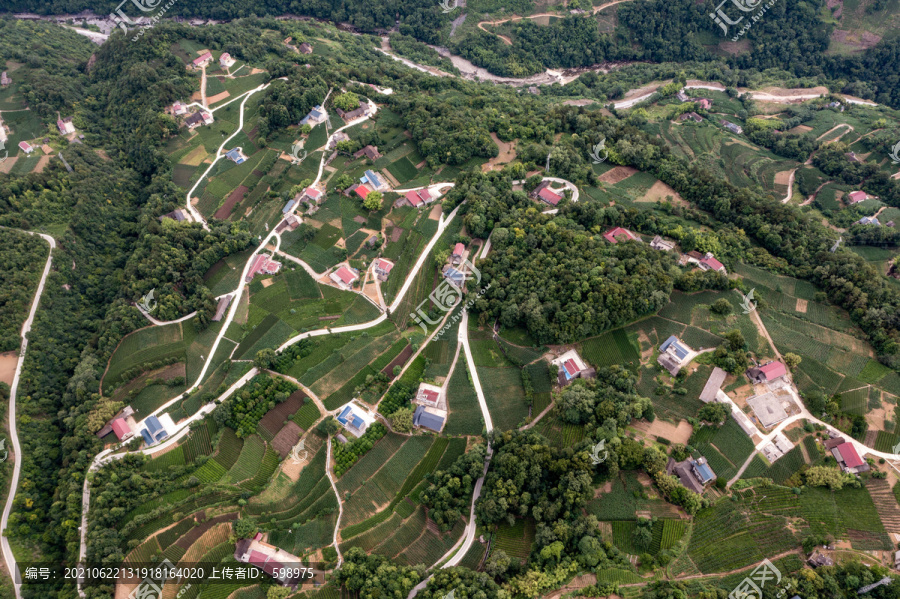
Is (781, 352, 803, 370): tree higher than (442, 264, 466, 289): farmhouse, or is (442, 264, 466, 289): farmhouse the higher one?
(442, 264, 466, 289): farmhouse

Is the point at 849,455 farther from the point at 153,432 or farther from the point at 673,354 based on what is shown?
the point at 153,432

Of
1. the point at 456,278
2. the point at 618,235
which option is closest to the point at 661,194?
the point at 618,235

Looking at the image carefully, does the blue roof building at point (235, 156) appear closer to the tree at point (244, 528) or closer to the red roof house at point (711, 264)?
the tree at point (244, 528)

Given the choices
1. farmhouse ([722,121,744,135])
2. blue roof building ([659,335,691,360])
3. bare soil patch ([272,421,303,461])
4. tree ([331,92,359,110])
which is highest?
tree ([331,92,359,110])

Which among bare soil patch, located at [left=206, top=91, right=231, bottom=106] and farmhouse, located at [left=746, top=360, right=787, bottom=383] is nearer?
farmhouse, located at [left=746, top=360, right=787, bottom=383]

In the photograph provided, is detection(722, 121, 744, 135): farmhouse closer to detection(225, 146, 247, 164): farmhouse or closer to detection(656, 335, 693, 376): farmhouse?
detection(656, 335, 693, 376): farmhouse

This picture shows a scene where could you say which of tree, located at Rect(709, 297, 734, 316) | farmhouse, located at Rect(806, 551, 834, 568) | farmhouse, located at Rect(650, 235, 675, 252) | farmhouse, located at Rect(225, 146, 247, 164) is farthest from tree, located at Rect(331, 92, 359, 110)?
farmhouse, located at Rect(806, 551, 834, 568)
